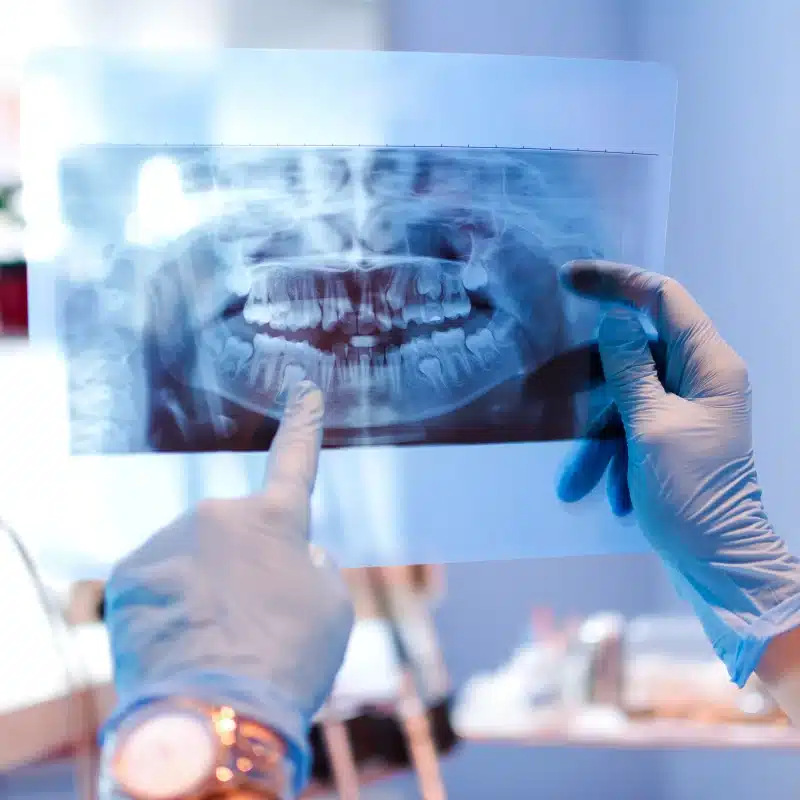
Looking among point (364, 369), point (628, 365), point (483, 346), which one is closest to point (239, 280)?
point (364, 369)

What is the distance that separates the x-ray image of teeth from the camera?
806 mm

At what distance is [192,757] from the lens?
1.97 feet

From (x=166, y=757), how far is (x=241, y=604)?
0.47 feet

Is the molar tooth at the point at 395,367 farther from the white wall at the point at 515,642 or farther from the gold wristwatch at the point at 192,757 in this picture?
the white wall at the point at 515,642

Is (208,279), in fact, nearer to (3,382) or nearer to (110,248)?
(110,248)

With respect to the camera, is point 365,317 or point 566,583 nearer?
point 365,317

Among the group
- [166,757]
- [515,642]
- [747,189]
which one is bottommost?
[515,642]

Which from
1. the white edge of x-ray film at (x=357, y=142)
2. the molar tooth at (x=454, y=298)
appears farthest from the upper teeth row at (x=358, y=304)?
the white edge of x-ray film at (x=357, y=142)

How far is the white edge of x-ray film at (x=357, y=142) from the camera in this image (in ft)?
2.61

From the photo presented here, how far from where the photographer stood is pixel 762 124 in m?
1.03

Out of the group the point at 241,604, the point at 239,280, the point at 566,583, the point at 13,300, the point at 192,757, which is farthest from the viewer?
the point at 566,583

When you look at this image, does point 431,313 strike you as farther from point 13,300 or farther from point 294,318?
point 13,300

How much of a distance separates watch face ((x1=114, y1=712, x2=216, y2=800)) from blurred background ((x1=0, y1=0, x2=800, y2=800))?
39 cm

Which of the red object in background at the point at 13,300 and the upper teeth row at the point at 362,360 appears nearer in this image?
the upper teeth row at the point at 362,360
